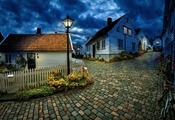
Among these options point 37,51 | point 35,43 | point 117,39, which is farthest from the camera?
point 117,39

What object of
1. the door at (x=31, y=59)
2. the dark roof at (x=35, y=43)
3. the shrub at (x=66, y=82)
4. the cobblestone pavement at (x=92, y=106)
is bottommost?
the cobblestone pavement at (x=92, y=106)

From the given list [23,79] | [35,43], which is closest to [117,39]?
[35,43]

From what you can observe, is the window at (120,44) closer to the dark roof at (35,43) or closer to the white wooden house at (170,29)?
the white wooden house at (170,29)

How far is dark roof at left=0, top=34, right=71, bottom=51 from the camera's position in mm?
15859

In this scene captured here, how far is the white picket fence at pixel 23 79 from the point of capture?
634 cm

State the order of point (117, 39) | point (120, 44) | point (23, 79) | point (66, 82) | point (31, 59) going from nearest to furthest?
point (66, 82) → point (23, 79) → point (31, 59) → point (117, 39) → point (120, 44)

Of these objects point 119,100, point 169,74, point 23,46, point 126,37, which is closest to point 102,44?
point 126,37

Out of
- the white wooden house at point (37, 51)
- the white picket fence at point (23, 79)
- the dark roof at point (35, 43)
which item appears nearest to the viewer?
the white picket fence at point (23, 79)

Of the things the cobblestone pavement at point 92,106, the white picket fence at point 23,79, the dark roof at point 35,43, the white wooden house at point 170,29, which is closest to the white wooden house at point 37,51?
the dark roof at point 35,43

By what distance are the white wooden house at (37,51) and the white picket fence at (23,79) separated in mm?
8082

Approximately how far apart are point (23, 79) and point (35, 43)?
438 inches

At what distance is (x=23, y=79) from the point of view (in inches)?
263

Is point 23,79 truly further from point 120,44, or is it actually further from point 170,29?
point 120,44

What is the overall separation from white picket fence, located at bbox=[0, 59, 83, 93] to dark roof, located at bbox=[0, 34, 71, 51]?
844 cm
